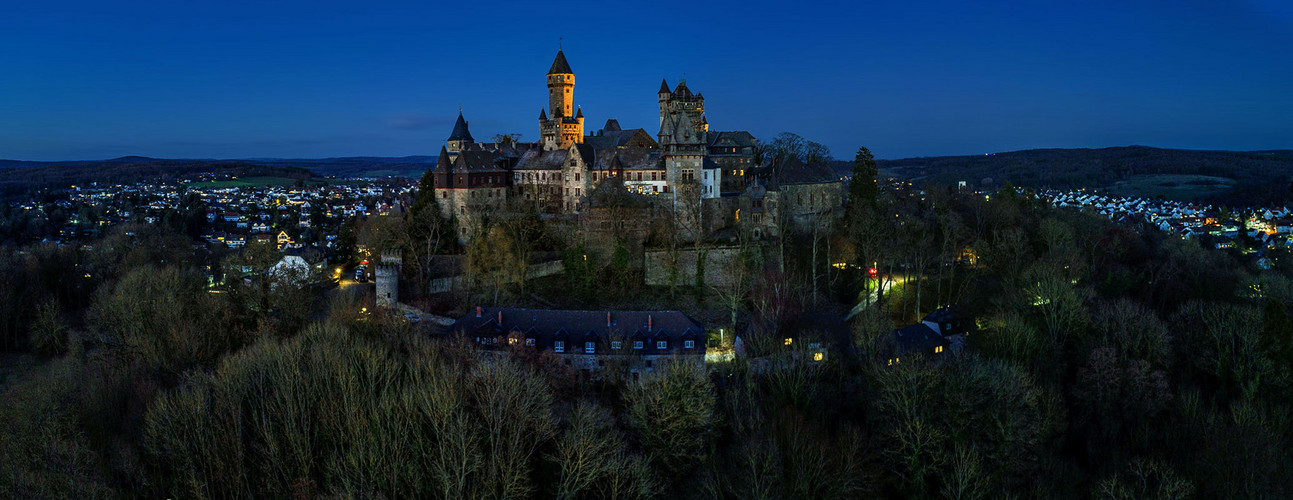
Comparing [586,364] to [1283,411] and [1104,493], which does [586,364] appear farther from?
[1283,411]

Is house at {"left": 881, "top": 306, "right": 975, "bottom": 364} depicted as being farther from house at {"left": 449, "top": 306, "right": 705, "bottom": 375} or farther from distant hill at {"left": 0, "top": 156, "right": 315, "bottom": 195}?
distant hill at {"left": 0, "top": 156, "right": 315, "bottom": 195}

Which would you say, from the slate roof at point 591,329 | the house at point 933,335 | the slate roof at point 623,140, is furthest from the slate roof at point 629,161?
the house at point 933,335

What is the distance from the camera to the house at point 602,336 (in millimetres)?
33500

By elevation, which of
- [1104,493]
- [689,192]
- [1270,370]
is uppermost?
[689,192]

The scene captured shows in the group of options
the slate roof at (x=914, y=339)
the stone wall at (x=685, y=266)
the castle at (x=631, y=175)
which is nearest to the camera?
the slate roof at (x=914, y=339)

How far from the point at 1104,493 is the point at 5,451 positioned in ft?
105

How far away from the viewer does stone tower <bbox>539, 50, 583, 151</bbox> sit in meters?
53.7

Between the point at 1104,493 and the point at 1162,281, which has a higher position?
the point at 1162,281

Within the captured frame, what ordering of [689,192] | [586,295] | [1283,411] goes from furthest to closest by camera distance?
[689,192], [586,295], [1283,411]

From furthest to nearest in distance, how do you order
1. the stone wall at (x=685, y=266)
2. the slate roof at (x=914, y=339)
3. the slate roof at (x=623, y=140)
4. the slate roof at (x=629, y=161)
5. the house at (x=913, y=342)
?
the slate roof at (x=623, y=140)
the slate roof at (x=629, y=161)
the stone wall at (x=685, y=266)
the slate roof at (x=914, y=339)
the house at (x=913, y=342)

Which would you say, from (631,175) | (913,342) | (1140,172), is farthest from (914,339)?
(1140,172)

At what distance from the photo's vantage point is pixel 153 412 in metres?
25.0

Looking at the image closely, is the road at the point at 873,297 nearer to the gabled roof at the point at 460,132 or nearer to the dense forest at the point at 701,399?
the dense forest at the point at 701,399

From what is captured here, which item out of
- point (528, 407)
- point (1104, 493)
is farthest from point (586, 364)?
point (1104, 493)
